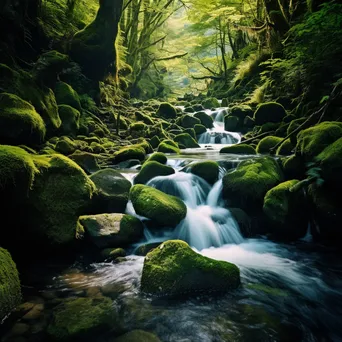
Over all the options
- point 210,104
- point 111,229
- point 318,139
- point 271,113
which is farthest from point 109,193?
point 210,104

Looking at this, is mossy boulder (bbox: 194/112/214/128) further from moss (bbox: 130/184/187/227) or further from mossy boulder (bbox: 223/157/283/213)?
moss (bbox: 130/184/187/227)

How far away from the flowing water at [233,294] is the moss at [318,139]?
1785 mm

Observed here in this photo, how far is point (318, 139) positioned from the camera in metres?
5.91

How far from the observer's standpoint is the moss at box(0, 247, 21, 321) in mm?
2998

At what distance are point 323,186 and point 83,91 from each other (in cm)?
1174

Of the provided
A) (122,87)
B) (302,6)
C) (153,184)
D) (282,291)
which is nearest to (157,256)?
(282,291)

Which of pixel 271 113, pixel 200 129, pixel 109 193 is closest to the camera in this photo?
pixel 109 193

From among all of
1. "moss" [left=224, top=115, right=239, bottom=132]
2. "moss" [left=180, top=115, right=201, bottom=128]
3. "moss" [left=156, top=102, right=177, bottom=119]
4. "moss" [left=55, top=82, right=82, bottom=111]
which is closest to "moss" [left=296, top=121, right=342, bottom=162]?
"moss" [left=224, top=115, right=239, bottom=132]

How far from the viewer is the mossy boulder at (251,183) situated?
6.19 meters

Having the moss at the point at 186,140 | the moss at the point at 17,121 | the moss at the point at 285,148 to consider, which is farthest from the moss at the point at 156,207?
the moss at the point at 186,140

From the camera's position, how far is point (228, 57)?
26.9m

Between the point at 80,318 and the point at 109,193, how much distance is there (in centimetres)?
299

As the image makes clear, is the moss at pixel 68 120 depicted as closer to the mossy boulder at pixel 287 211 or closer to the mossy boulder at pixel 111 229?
the mossy boulder at pixel 111 229

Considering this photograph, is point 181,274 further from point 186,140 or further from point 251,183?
point 186,140
